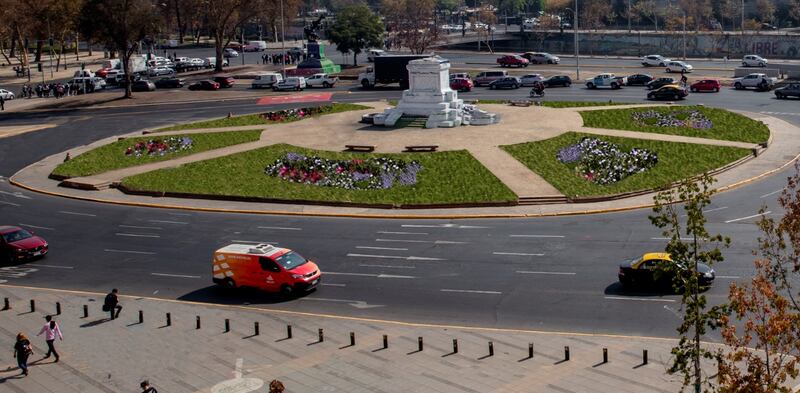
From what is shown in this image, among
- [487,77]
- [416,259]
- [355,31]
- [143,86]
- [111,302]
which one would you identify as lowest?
[416,259]

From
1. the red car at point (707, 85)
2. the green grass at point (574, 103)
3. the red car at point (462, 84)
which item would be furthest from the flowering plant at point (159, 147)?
the red car at point (707, 85)

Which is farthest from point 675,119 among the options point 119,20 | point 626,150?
point 119,20

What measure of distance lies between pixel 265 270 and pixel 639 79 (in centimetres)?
6108

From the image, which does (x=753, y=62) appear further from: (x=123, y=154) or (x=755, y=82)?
(x=123, y=154)

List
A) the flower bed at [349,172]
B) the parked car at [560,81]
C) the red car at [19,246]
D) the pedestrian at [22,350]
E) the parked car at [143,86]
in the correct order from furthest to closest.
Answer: the parked car at [143,86] → the parked car at [560,81] → the flower bed at [349,172] → the red car at [19,246] → the pedestrian at [22,350]

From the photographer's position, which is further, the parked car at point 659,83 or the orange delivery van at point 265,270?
the parked car at point 659,83

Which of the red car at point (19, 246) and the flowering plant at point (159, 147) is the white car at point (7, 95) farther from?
the red car at point (19, 246)

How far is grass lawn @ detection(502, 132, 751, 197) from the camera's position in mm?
52312

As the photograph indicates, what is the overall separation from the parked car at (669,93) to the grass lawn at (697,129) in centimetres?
986

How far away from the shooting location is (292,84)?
101750 millimetres

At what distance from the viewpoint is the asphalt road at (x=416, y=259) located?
34.8m

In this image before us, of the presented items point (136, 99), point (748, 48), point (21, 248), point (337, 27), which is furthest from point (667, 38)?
point (21, 248)

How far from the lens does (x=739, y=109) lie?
7562 cm

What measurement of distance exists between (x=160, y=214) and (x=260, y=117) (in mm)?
25690
